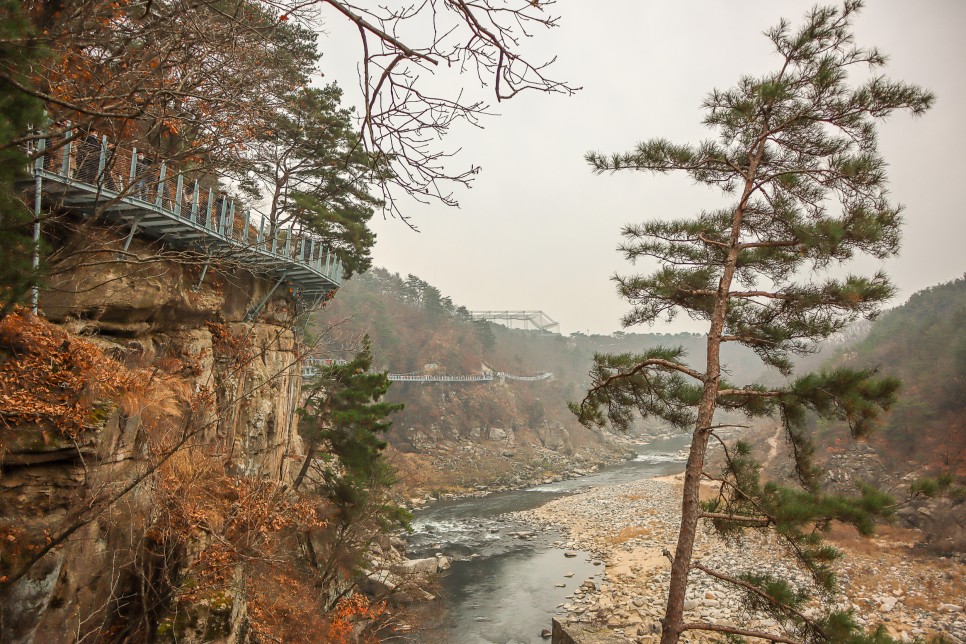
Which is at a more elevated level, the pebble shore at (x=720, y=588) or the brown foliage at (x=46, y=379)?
the brown foliage at (x=46, y=379)

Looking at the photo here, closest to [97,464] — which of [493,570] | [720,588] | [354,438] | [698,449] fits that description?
[698,449]

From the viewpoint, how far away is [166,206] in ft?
39.5

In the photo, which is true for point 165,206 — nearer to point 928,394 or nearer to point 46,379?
point 46,379

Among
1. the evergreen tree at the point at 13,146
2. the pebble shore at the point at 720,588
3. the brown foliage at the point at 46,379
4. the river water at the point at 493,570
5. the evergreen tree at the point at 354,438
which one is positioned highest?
the evergreen tree at the point at 13,146

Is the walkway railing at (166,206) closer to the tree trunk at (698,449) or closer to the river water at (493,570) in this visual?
the tree trunk at (698,449)

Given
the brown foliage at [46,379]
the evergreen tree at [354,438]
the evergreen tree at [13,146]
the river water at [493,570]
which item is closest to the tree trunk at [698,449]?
the evergreen tree at [13,146]

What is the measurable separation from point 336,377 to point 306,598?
6712 mm

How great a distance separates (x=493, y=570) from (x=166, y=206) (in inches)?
716

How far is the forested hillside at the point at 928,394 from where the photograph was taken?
2425cm

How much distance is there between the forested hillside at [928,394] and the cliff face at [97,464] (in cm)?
2248

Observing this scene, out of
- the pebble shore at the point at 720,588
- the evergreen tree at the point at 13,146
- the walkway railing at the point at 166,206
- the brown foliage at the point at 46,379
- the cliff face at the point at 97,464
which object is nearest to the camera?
the evergreen tree at the point at 13,146

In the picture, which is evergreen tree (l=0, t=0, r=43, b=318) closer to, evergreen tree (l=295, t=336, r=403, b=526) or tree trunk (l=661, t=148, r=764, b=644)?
tree trunk (l=661, t=148, r=764, b=644)

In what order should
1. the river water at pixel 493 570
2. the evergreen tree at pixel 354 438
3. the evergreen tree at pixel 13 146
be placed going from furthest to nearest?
the river water at pixel 493 570 → the evergreen tree at pixel 354 438 → the evergreen tree at pixel 13 146

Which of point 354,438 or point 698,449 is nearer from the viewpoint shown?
point 698,449
